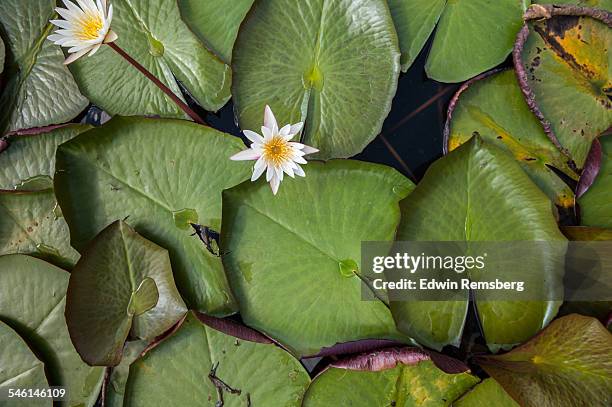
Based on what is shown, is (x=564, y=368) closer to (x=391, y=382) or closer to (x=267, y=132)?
(x=391, y=382)

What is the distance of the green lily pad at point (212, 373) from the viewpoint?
4.86ft

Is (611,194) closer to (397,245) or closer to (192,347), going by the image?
(397,245)

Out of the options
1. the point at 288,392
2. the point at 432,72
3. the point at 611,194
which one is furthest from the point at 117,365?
the point at 611,194

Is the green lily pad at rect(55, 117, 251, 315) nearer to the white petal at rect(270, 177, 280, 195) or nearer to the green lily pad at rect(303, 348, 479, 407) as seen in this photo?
the white petal at rect(270, 177, 280, 195)

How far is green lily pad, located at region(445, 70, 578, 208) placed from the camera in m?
1.59

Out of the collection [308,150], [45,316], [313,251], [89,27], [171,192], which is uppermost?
[89,27]

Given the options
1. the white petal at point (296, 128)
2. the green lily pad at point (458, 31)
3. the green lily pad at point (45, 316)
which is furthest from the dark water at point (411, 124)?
the green lily pad at point (45, 316)

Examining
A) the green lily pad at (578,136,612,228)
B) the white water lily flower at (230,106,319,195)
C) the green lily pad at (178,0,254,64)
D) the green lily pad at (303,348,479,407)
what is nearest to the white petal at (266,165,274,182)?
Result: the white water lily flower at (230,106,319,195)

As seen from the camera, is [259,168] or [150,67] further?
[150,67]

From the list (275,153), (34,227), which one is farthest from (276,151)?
(34,227)

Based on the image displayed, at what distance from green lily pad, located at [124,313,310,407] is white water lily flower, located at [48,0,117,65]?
2.66 feet

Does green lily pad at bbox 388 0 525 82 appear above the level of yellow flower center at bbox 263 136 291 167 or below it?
above

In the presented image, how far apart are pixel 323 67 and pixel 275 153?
1.09 feet

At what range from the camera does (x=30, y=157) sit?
1.66m
